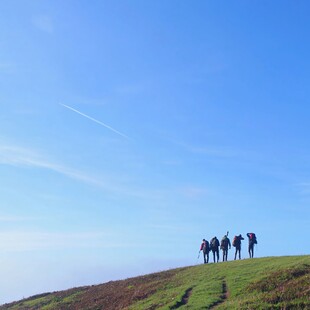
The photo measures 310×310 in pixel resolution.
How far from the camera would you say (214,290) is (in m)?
33.2

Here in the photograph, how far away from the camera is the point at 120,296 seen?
41.1 meters

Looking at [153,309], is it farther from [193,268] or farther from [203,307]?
[193,268]

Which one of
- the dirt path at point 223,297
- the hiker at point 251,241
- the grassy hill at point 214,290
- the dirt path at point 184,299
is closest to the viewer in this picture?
the grassy hill at point 214,290

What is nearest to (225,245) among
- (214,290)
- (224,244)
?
(224,244)

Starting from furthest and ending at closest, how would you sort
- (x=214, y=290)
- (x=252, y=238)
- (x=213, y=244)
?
(x=213, y=244) < (x=252, y=238) < (x=214, y=290)

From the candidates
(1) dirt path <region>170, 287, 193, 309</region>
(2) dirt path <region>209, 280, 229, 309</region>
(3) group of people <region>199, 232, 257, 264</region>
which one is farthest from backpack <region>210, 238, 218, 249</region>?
(2) dirt path <region>209, 280, 229, 309</region>

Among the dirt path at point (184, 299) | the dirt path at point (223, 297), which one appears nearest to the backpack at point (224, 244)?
the dirt path at point (184, 299)

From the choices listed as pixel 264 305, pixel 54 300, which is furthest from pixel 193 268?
pixel 264 305

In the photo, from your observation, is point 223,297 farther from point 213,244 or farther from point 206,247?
point 206,247

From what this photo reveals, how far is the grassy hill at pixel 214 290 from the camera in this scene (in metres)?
28.1

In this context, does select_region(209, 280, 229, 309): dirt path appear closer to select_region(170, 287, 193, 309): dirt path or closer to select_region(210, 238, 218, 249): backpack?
select_region(170, 287, 193, 309): dirt path

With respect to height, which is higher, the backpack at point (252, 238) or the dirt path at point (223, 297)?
the backpack at point (252, 238)

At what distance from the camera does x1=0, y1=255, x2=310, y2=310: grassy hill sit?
92.2ft

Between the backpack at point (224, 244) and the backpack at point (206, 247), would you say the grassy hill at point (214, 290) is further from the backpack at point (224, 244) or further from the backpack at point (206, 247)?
the backpack at point (224, 244)
